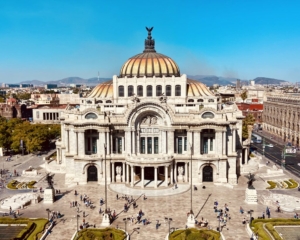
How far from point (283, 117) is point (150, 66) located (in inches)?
2663

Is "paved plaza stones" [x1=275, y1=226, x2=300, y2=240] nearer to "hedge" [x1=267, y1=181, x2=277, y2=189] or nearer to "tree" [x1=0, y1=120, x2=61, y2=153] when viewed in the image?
"hedge" [x1=267, y1=181, x2=277, y2=189]

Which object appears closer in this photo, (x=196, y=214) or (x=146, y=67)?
(x=196, y=214)

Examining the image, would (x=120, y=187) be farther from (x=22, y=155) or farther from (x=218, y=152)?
(x=22, y=155)

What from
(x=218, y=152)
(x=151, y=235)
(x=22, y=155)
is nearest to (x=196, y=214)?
(x=151, y=235)

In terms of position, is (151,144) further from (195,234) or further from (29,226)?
(29,226)

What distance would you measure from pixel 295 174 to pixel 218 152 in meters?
22.3

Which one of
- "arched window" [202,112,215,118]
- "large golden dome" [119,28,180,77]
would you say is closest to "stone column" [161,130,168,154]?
"arched window" [202,112,215,118]

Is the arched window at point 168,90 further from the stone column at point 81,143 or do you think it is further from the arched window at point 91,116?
the stone column at point 81,143

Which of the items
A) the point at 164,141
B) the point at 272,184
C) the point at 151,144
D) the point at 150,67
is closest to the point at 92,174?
the point at 151,144

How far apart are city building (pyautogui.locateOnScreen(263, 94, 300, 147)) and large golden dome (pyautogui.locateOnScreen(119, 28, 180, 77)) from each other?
176ft

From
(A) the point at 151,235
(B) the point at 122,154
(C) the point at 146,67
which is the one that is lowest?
(A) the point at 151,235

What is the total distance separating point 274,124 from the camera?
5527 inches

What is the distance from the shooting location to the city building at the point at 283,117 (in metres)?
120

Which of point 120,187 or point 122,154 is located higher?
point 122,154
